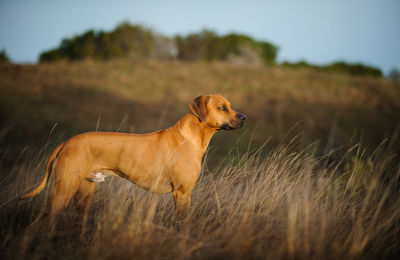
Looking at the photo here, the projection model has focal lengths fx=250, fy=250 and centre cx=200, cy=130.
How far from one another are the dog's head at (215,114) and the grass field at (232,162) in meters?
0.36

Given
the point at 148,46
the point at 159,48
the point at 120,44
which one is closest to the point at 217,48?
the point at 159,48

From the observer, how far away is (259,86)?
20.6 m

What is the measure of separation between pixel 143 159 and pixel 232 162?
5.92ft

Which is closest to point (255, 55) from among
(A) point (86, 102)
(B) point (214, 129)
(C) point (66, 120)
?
(A) point (86, 102)

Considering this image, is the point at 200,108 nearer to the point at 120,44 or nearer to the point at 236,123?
the point at 236,123

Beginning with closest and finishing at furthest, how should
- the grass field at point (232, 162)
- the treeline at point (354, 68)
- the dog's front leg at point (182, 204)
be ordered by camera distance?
1. the grass field at point (232, 162)
2. the dog's front leg at point (182, 204)
3. the treeline at point (354, 68)

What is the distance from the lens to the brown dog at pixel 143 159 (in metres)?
2.92

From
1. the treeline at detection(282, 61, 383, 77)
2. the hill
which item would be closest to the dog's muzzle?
the hill

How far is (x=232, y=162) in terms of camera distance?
14.6 ft

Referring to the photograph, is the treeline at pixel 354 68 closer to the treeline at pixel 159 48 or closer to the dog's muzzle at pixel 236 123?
the treeline at pixel 159 48

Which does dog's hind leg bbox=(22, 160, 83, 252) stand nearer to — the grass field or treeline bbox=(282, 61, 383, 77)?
the grass field

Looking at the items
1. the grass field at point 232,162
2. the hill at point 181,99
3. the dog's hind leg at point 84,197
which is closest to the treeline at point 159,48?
the hill at point 181,99

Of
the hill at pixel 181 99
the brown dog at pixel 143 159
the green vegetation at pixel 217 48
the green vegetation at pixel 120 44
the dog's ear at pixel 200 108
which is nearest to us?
the brown dog at pixel 143 159

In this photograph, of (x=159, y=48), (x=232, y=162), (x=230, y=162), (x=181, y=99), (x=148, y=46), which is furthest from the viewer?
(x=159, y=48)
